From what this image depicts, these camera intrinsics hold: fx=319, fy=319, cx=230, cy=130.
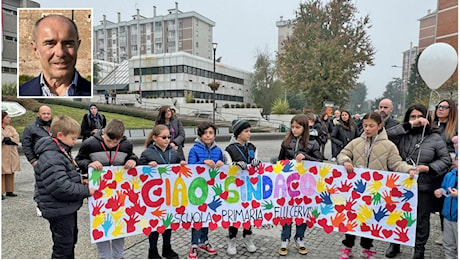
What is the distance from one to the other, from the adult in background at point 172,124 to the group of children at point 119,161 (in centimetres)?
223

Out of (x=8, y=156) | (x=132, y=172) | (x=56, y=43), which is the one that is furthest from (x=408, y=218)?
(x=56, y=43)

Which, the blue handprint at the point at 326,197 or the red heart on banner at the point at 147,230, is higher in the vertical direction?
the blue handprint at the point at 326,197

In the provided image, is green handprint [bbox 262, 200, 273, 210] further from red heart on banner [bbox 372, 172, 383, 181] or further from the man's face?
the man's face

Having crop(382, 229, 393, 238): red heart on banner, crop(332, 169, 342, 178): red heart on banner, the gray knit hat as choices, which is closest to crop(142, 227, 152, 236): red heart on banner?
the gray knit hat

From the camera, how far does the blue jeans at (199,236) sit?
357cm

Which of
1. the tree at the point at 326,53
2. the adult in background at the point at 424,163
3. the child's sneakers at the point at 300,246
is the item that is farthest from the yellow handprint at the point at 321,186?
the tree at the point at 326,53

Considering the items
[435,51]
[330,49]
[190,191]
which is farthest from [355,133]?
[330,49]

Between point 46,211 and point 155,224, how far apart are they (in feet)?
3.66

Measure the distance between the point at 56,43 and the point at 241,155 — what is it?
7.22 metres

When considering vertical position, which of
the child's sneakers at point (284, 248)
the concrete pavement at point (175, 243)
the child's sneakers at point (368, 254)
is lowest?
the concrete pavement at point (175, 243)

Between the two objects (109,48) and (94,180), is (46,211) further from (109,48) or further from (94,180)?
(109,48)

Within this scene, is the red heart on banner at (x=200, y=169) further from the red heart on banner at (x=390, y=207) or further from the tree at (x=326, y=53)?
the tree at (x=326, y=53)

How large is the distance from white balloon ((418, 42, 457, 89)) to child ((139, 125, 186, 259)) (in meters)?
3.54

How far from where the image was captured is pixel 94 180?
124 inches
